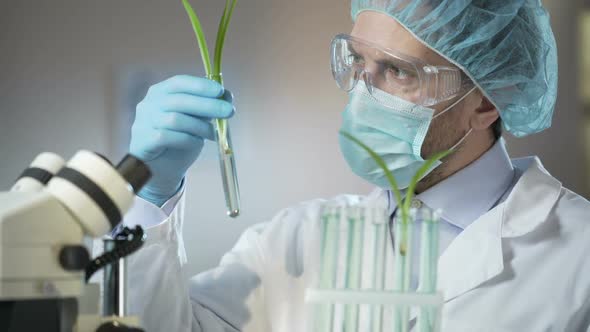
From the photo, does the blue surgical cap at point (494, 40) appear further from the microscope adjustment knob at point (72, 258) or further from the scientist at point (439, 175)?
the microscope adjustment knob at point (72, 258)

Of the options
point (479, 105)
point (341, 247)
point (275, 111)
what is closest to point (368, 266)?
point (341, 247)

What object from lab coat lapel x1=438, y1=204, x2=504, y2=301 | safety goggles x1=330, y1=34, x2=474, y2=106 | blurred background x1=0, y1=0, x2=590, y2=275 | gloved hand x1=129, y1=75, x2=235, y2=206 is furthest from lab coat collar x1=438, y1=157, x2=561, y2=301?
blurred background x1=0, y1=0, x2=590, y2=275

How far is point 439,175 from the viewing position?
5.80 feet

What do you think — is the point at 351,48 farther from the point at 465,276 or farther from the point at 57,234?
the point at 57,234

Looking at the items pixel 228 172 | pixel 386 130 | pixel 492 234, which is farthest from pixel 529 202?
pixel 228 172

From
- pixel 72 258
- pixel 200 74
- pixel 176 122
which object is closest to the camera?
pixel 72 258

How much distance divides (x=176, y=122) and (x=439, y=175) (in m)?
0.67

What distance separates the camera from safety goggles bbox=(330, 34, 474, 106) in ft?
5.44

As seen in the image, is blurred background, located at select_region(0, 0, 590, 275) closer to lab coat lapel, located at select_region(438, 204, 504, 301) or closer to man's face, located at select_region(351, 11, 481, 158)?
man's face, located at select_region(351, 11, 481, 158)

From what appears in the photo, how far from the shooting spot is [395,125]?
1.67 metres

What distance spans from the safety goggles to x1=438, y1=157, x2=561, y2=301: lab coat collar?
0.27 meters

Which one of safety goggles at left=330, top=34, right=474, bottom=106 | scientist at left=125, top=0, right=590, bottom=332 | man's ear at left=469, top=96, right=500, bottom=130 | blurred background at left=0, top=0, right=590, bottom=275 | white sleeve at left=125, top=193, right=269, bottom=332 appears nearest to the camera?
white sleeve at left=125, top=193, right=269, bottom=332

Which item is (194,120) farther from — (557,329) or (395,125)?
(557,329)

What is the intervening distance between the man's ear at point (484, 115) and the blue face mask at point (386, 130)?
0.24 feet
